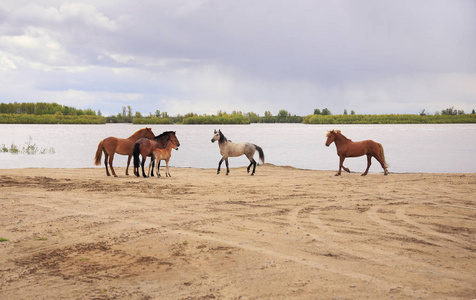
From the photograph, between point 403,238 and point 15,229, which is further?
point 15,229

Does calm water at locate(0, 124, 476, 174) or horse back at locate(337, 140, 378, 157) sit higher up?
horse back at locate(337, 140, 378, 157)

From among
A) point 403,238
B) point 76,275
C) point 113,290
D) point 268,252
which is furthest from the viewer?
point 403,238

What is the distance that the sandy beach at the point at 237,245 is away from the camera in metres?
4.97

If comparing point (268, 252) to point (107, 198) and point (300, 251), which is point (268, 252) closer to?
point (300, 251)

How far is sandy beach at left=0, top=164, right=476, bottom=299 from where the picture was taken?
4973 mm

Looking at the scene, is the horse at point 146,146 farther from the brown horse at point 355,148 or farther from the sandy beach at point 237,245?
the brown horse at point 355,148

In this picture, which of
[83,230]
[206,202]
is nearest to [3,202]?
[83,230]

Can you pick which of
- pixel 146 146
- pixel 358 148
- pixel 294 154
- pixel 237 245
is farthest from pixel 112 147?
pixel 294 154

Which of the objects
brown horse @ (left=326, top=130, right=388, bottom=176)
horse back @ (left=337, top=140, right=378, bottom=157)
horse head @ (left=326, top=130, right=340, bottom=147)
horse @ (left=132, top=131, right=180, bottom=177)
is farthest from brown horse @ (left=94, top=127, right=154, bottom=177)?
horse back @ (left=337, top=140, right=378, bottom=157)

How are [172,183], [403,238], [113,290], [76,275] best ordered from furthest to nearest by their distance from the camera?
[172,183], [403,238], [76,275], [113,290]

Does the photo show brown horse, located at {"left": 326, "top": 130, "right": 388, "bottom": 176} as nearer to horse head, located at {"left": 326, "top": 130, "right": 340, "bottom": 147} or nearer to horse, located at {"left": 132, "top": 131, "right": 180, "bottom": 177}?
horse head, located at {"left": 326, "top": 130, "right": 340, "bottom": 147}

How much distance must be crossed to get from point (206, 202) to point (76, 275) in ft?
15.7

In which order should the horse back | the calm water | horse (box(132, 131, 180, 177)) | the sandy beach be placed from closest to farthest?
the sandy beach
horse (box(132, 131, 180, 177))
the horse back
the calm water

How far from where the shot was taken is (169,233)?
7117 mm
